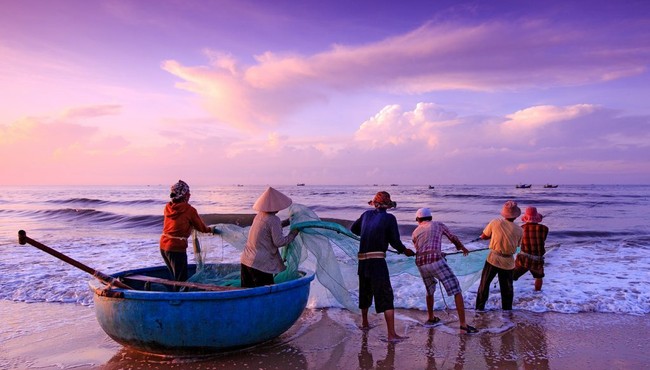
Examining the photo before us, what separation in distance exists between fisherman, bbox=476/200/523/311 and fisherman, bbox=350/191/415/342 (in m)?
1.55

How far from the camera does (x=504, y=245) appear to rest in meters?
6.32

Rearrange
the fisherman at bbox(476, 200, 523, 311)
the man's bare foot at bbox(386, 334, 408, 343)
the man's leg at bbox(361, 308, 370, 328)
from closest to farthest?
the man's bare foot at bbox(386, 334, 408, 343) < the man's leg at bbox(361, 308, 370, 328) < the fisherman at bbox(476, 200, 523, 311)

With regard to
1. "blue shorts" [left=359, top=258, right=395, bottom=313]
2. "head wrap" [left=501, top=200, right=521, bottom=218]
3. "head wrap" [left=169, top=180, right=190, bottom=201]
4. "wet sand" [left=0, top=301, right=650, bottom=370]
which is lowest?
"wet sand" [left=0, top=301, right=650, bottom=370]

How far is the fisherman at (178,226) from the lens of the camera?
5.52 m

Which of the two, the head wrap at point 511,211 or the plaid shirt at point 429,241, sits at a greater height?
the head wrap at point 511,211

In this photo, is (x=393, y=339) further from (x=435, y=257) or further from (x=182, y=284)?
(x=182, y=284)

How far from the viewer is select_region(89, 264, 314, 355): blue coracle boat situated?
4.31 meters

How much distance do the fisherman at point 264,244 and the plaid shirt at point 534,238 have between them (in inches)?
162

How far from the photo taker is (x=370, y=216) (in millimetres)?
5469

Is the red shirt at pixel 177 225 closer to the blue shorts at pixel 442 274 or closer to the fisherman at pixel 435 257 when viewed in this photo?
the fisherman at pixel 435 257

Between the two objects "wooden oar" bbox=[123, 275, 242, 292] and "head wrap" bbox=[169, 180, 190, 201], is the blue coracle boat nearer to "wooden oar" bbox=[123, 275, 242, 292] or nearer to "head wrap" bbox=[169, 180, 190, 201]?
"wooden oar" bbox=[123, 275, 242, 292]

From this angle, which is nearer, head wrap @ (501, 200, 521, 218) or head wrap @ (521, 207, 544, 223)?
head wrap @ (501, 200, 521, 218)

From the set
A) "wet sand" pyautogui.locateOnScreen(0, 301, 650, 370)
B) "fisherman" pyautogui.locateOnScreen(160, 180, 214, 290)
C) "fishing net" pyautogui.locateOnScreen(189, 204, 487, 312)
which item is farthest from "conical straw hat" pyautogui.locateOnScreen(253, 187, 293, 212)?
"wet sand" pyautogui.locateOnScreen(0, 301, 650, 370)

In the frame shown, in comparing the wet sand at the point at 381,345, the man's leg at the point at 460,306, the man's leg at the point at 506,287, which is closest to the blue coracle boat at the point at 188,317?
the wet sand at the point at 381,345
